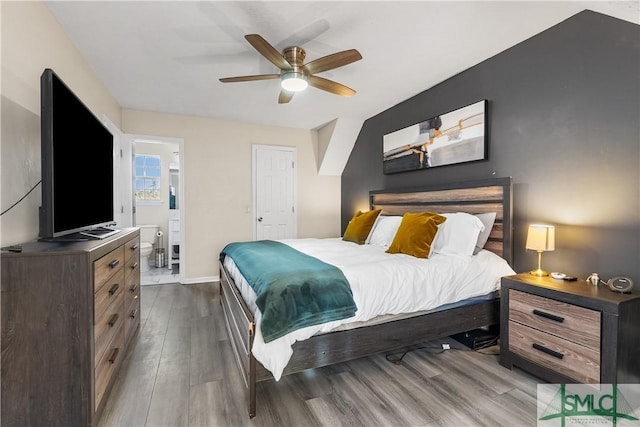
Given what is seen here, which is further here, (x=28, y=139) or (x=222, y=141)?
(x=222, y=141)

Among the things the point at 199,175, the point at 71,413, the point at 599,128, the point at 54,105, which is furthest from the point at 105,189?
the point at 599,128

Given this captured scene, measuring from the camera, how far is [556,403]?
68.8 inches

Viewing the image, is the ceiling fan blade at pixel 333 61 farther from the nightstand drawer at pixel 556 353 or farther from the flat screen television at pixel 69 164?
the nightstand drawer at pixel 556 353

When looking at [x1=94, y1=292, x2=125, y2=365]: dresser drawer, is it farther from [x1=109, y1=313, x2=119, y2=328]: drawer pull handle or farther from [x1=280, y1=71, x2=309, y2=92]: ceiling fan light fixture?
[x1=280, y1=71, x2=309, y2=92]: ceiling fan light fixture

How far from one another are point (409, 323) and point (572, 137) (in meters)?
1.89

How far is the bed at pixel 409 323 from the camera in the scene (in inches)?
68.7

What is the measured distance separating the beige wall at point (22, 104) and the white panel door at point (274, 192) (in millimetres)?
3000

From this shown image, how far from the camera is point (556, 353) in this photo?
187 cm

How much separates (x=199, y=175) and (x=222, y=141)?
664 mm

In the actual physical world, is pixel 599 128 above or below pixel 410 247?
above

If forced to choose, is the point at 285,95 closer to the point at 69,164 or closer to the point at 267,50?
the point at 267,50

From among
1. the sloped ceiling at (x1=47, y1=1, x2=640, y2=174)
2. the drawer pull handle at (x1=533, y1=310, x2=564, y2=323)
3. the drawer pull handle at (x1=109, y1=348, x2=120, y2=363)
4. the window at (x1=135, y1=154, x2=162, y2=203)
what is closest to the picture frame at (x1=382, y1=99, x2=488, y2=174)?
the sloped ceiling at (x1=47, y1=1, x2=640, y2=174)

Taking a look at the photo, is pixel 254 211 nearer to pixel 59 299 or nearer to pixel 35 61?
pixel 35 61

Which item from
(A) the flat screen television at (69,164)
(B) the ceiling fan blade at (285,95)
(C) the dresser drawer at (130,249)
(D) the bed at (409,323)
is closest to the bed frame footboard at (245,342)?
(D) the bed at (409,323)
